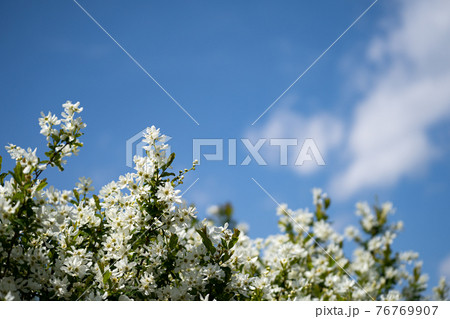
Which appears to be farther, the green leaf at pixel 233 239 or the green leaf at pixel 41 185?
the green leaf at pixel 233 239

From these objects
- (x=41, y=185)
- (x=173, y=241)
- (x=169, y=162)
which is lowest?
(x=173, y=241)

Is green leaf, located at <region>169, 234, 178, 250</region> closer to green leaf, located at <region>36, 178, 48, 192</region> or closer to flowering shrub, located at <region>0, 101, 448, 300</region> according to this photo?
flowering shrub, located at <region>0, 101, 448, 300</region>

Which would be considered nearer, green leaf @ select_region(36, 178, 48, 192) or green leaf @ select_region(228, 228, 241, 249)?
green leaf @ select_region(36, 178, 48, 192)

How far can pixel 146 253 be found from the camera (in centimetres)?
249

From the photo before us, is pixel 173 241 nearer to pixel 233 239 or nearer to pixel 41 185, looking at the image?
pixel 233 239

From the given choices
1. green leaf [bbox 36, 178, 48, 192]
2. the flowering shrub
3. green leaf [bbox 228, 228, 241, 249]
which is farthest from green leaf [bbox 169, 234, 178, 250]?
green leaf [bbox 36, 178, 48, 192]

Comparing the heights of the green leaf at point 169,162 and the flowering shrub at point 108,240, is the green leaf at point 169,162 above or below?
above

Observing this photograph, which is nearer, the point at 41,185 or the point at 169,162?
the point at 41,185

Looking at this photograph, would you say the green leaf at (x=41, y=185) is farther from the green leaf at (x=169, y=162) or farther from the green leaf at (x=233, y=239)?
the green leaf at (x=233, y=239)

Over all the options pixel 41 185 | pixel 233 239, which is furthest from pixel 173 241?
pixel 41 185

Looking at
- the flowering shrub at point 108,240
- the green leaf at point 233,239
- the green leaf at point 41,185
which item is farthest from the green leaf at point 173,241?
the green leaf at point 41,185
